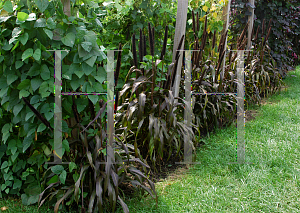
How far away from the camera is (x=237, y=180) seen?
2502mm

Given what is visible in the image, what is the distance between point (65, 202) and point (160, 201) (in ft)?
2.45

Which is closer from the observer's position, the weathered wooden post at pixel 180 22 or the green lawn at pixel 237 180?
the green lawn at pixel 237 180

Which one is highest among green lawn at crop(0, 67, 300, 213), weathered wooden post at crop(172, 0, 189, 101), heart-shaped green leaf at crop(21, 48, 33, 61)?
weathered wooden post at crop(172, 0, 189, 101)

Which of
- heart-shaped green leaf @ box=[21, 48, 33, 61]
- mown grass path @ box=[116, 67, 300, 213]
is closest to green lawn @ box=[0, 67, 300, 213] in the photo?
mown grass path @ box=[116, 67, 300, 213]

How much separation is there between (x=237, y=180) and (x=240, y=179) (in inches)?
1.4

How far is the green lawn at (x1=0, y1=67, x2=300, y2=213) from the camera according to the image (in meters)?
2.14

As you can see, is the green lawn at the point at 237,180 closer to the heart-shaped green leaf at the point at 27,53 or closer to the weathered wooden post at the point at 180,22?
the weathered wooden post at the point at 180,22

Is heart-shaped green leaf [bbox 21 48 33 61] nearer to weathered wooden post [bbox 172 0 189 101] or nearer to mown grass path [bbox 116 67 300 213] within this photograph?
mown grass path [bbox 116 67 300 213]

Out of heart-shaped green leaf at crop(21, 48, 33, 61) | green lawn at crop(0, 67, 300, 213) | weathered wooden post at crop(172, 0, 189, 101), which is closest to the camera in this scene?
heart-shaped green leaf at crop(21, 48, 33, 61)

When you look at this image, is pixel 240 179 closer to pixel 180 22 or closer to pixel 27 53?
pixel 180 22

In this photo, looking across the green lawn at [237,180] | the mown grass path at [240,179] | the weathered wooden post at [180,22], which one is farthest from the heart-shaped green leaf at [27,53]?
the weathered wooden post at [180,22]

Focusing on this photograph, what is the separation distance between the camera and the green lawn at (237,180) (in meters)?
2.14

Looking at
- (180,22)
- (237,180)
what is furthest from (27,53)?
(237,180)

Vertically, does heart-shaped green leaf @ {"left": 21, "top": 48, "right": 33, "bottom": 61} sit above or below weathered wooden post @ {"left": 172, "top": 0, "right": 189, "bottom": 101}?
below
